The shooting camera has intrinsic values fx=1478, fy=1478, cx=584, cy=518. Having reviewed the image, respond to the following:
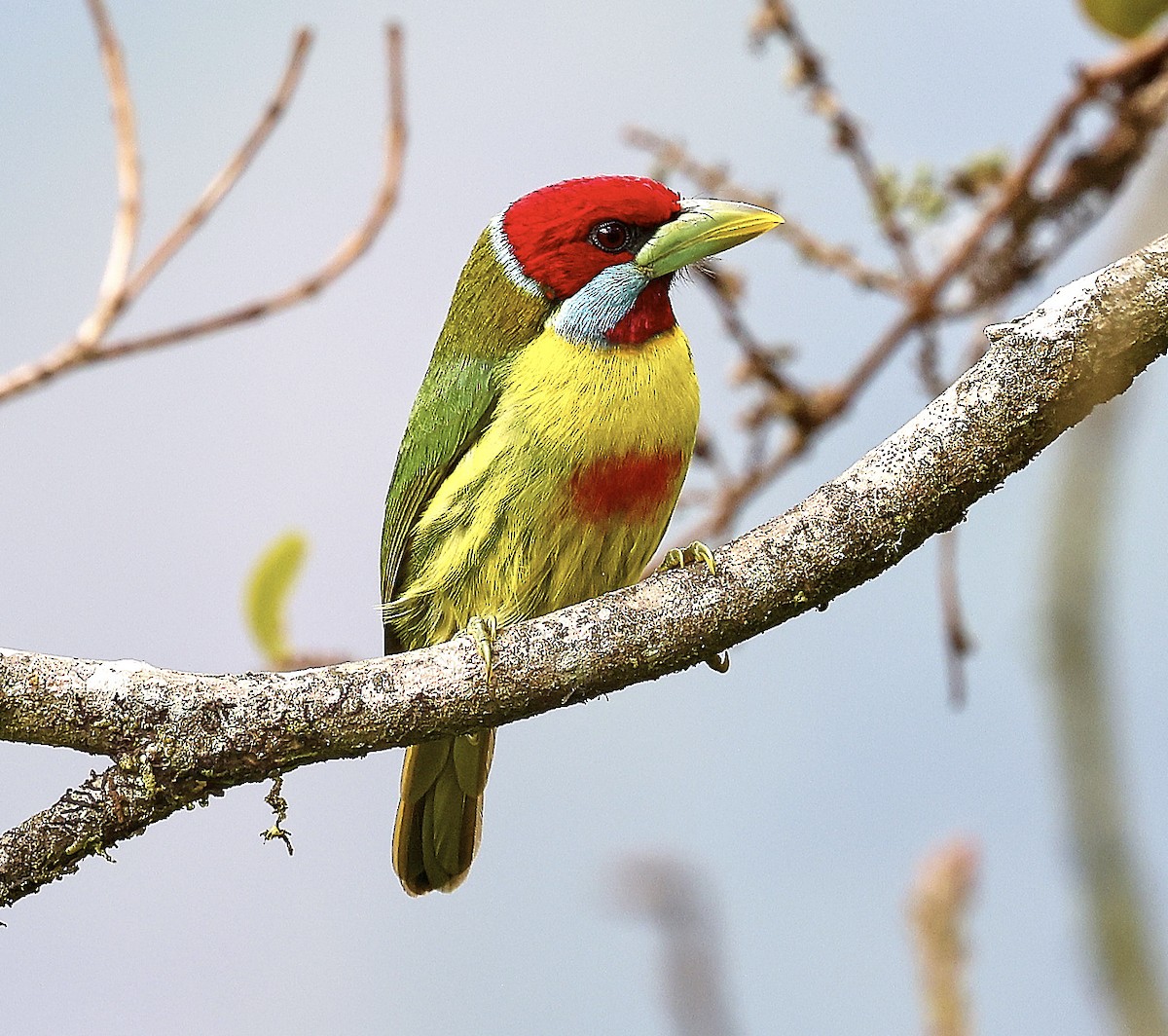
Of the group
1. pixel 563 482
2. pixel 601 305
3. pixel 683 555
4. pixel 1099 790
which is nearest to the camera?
pixel 1099 790

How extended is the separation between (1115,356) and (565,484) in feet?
2.85

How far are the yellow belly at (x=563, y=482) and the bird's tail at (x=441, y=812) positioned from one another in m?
0.41

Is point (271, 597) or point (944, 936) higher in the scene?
point (271, 597)

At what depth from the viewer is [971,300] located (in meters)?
3.00

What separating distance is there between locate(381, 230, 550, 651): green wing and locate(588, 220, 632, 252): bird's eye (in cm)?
13

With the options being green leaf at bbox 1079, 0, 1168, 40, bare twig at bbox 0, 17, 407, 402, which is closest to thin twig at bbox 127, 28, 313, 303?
bare twig at bbox 0, 17, 407, 402

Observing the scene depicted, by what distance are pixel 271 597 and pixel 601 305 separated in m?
0.91

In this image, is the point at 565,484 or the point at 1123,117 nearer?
the point at 565,484

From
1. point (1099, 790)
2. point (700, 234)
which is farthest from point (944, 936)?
point (700, 234)

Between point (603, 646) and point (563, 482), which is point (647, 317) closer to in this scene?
point (563, 482)

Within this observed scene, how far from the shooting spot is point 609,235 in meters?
2.42

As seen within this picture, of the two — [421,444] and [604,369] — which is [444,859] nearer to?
[421,444]

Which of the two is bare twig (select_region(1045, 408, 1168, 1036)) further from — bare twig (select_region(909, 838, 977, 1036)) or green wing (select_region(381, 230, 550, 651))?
green wing (select_region(381, 230, 550, 651))

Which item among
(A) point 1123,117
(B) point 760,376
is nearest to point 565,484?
(B) point 760,376
